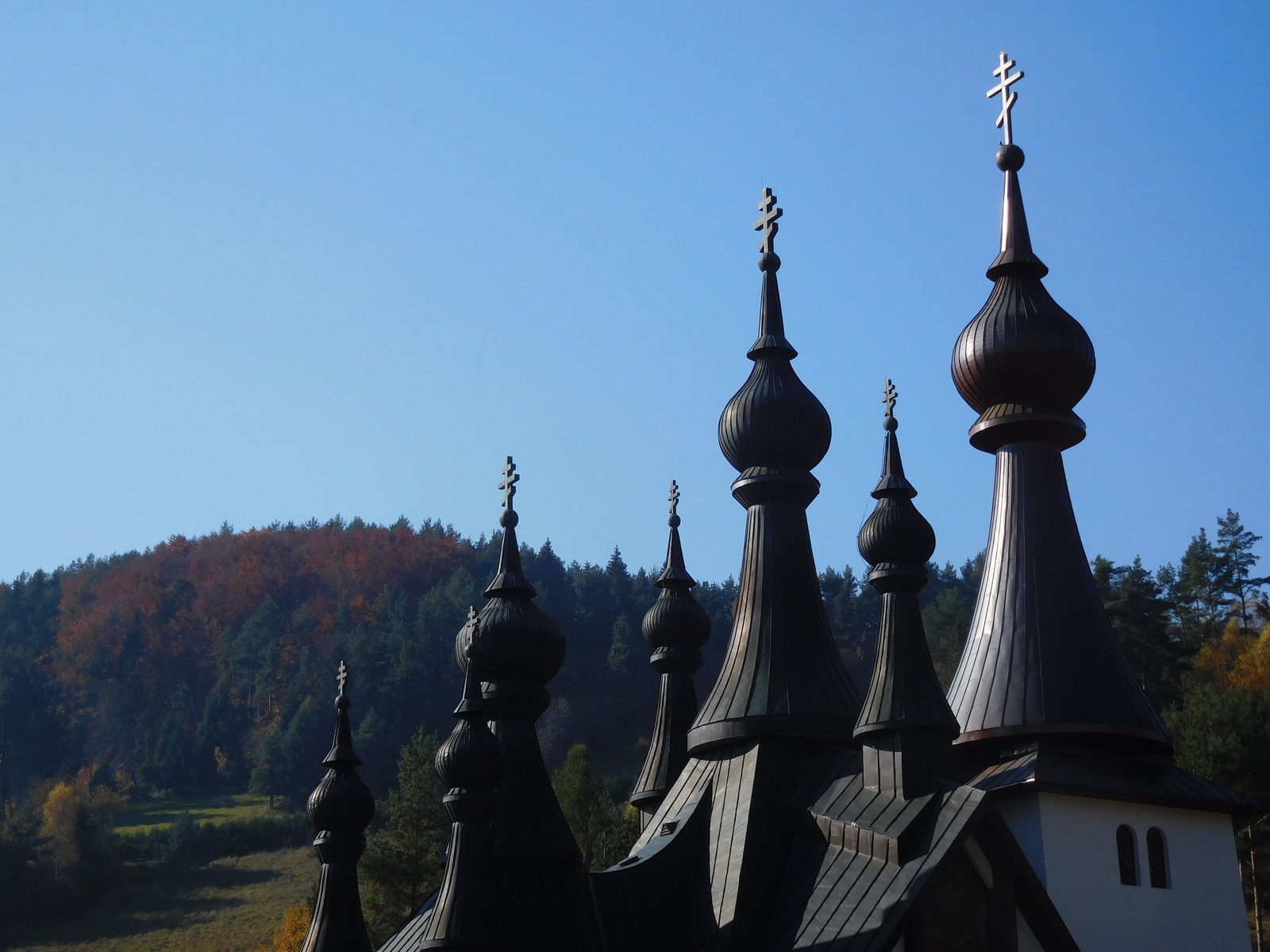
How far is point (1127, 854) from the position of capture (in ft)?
68.2

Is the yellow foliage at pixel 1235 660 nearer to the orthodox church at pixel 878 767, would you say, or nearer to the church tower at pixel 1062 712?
the church tower at pixel 1062 712

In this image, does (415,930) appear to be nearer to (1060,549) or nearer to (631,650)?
(1060,549)

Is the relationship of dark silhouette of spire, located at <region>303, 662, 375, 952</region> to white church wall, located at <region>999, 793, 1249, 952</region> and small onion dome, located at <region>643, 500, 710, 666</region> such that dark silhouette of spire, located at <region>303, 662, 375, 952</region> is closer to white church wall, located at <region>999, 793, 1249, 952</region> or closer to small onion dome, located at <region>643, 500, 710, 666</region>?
small onion dome, located at <region>643, 500, 710, 666</region>

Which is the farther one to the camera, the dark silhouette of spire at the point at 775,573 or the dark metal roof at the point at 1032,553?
the dark metal roof at the point at 1032,553

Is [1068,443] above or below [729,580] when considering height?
below

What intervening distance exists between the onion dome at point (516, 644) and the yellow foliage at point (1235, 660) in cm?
3493

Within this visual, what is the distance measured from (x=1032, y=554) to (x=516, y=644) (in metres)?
7.79

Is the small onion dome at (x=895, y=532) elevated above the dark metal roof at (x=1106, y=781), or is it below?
above

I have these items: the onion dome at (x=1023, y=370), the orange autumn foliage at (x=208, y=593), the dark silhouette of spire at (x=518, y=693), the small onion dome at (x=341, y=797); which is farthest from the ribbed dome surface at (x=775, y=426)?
the orange autumn foliage at (x=208, y=593)

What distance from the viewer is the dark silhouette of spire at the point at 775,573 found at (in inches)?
830

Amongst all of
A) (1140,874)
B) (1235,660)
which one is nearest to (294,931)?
(1140,874)

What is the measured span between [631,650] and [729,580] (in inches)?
494

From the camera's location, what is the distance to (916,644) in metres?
19.2

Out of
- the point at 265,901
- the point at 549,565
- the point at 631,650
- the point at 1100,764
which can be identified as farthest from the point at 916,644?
the point at 549,565
